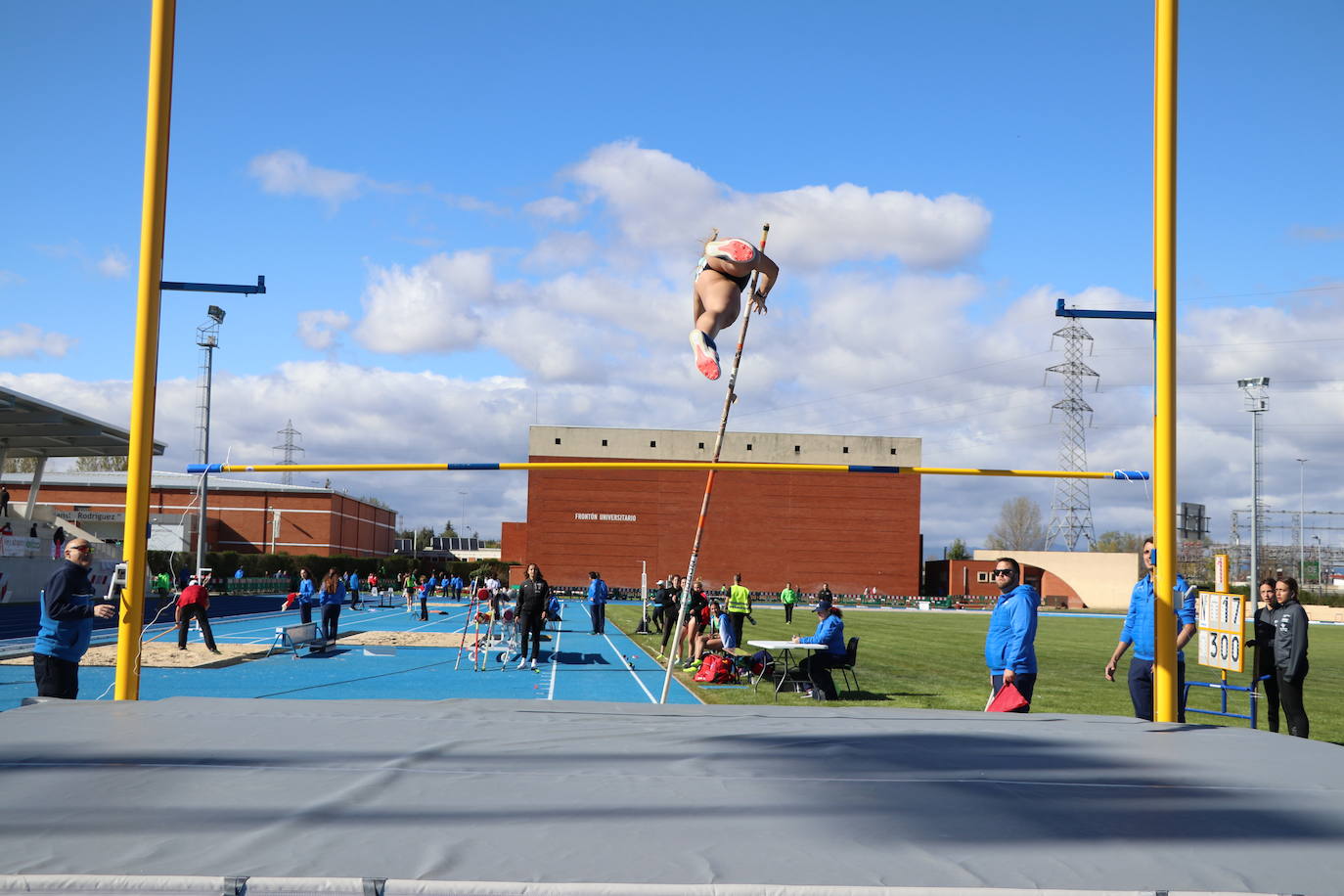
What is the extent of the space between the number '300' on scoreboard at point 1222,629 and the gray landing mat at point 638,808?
4.56 metres

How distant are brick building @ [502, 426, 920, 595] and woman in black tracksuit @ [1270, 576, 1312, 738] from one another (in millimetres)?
60741

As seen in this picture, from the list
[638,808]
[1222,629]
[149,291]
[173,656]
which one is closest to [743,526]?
[173,656]

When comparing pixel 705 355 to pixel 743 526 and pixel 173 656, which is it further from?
pixel 743 526

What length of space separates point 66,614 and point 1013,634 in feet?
23.1

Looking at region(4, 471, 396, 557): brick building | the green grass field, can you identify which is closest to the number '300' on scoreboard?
the green grass field

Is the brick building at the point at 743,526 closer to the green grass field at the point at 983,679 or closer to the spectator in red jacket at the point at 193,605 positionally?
the green grass field at the point at 983,679

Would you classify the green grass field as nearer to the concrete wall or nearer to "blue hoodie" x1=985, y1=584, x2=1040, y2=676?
"blue hoodie" x1=985, y1=584, x2=1040, y2=676

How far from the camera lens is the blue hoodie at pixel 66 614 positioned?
795 cm

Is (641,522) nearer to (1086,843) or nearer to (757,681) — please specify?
(757,681)

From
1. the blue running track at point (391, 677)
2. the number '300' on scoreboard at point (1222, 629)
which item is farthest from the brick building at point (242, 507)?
the number '300' on scoreboard at point (1222, 629)

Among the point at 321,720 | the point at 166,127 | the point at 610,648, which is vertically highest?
the point at 166,127

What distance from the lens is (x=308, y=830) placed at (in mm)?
3059

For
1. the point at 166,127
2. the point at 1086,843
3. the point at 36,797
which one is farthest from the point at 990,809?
the point at 166,127

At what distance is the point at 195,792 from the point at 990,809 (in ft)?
8.33
